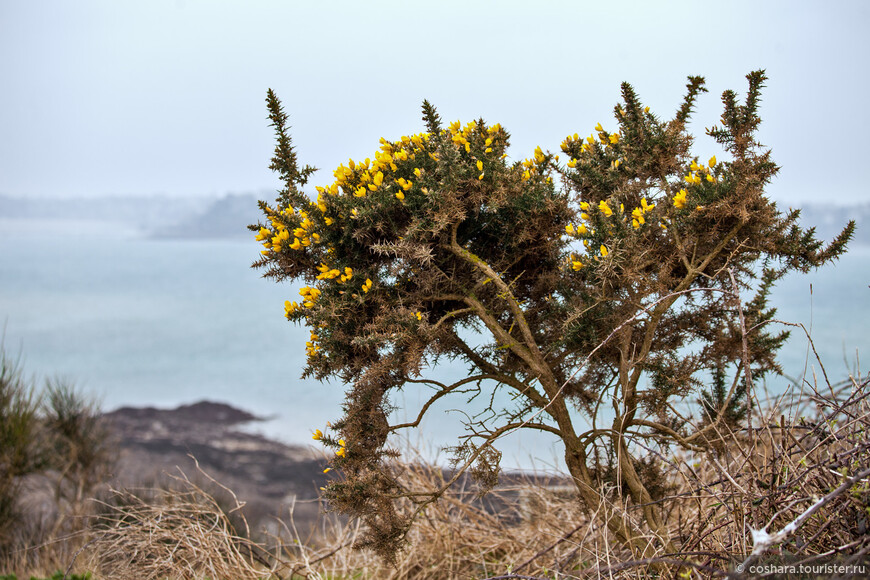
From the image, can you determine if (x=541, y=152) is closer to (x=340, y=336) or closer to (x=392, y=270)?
(x=392, y=270)

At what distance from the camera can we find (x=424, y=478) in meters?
5.34

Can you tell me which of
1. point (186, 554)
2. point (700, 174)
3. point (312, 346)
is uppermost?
point (700, 174)

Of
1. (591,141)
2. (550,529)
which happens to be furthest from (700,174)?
(550,529)

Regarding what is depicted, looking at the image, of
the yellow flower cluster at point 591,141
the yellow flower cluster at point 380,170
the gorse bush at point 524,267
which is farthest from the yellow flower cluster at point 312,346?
the yellow flower cluster at point 591,141

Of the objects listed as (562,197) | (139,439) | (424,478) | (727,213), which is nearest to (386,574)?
(424,478)

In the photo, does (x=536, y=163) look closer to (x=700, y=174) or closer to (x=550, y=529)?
(x=700, y=174)

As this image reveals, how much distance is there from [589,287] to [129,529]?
12.3ft

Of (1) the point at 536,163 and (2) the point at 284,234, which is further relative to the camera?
(1) the point at 536,163

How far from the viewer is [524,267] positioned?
3.52 m

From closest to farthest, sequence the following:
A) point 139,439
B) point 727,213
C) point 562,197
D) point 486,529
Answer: point 727,213 < point 562,197 < point 486,529 < point 139,439

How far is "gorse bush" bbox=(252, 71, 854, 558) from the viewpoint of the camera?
9.93 ft

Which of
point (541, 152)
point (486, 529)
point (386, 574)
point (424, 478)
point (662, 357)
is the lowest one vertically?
point (386, 574)

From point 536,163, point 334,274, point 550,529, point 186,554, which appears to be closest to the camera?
point 334,274

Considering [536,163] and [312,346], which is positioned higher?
[536,163]
